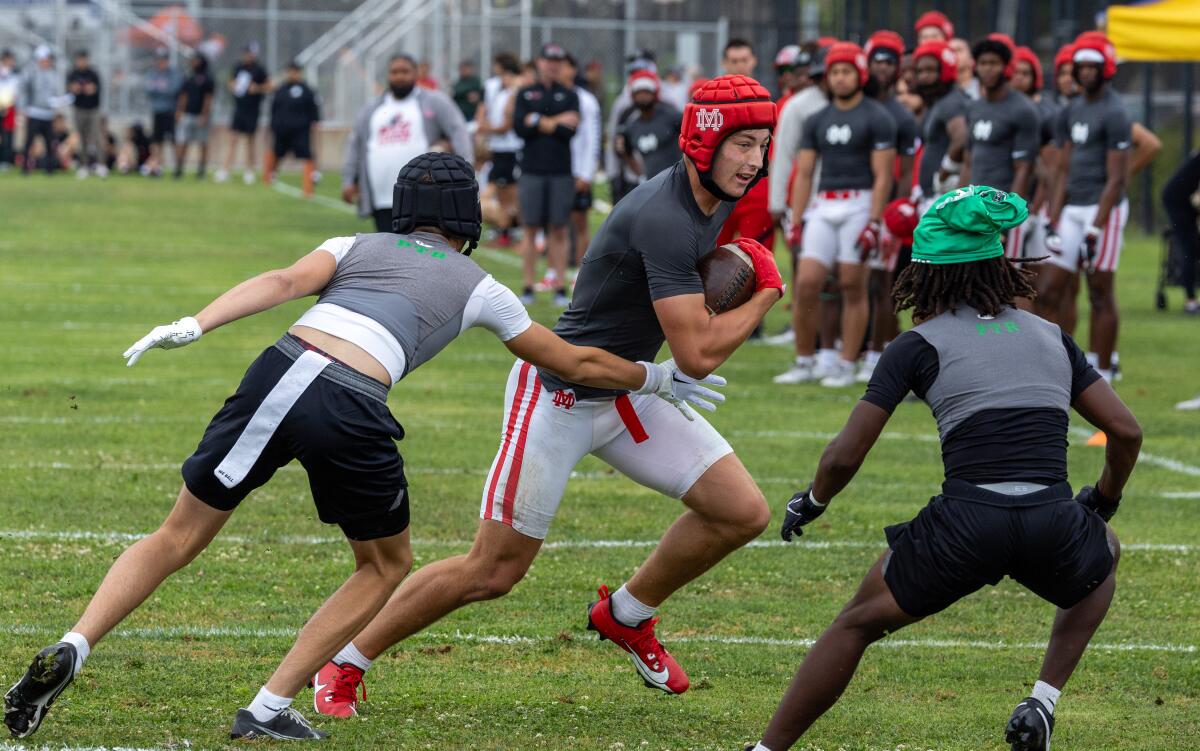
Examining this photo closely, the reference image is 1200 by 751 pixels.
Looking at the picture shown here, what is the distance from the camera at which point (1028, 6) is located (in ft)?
95.5

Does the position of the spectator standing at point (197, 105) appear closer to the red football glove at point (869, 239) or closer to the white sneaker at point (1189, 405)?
the red football glove at point (869, 239)

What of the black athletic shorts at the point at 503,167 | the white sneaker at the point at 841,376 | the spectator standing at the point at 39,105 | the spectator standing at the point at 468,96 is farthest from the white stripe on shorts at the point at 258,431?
the spectator standing at the point at 39,105

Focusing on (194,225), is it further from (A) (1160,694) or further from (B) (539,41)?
(A) (1160,694)

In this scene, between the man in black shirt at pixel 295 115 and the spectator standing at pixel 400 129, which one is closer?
the spectator standing at pixel 400 129

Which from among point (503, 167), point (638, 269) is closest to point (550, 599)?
point (638, 269)

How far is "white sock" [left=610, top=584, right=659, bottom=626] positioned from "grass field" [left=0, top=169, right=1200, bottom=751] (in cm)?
26

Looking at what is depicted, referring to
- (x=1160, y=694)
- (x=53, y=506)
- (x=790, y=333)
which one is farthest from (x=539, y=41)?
(x=1160, y=694)

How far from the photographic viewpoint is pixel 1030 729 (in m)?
5.14

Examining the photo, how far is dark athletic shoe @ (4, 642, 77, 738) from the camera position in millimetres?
5074

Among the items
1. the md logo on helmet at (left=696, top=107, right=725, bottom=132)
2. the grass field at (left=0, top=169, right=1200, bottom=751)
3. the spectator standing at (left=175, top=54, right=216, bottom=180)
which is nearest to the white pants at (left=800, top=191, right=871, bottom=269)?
the grass field at (left=0, top=169, right=1200, bottom=751)

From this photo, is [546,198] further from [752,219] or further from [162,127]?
[162,127]

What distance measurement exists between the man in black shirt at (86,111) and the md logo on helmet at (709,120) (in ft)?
103

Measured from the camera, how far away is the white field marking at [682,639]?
679 cm

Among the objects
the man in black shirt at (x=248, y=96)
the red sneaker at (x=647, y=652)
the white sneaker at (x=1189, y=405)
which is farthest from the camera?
the man in black shirt at (x=248, y=96)
